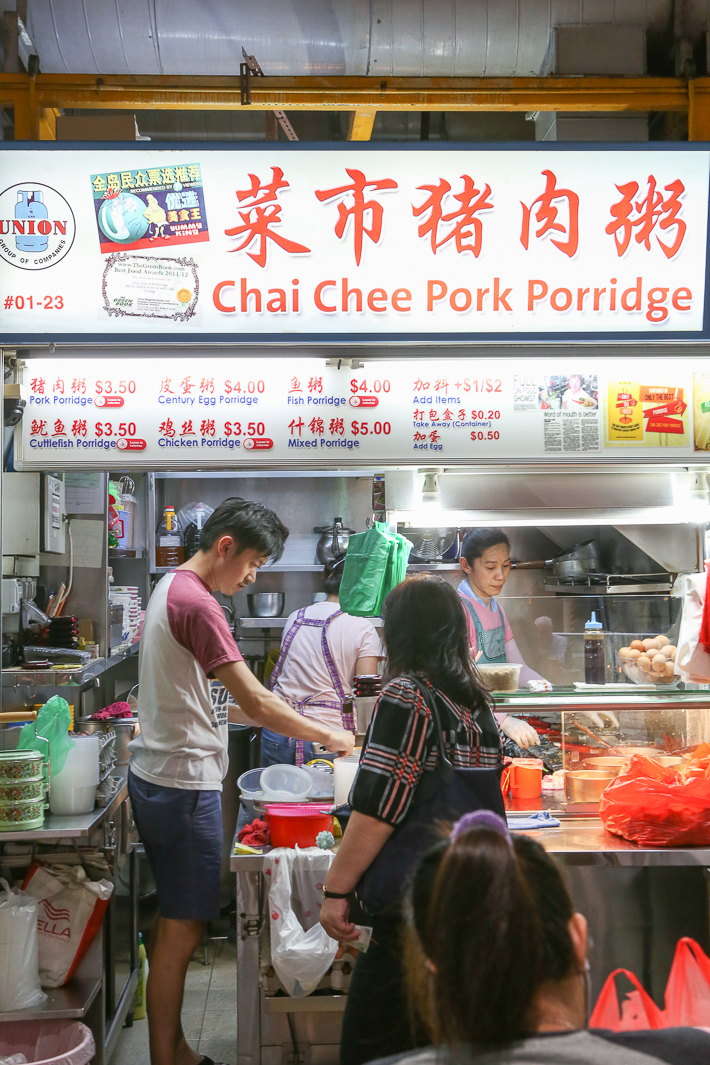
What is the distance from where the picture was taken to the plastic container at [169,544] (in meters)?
6.43

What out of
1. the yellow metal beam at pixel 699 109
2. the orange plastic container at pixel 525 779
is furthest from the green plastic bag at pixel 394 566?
the yellow metal beam at pixel 699 109

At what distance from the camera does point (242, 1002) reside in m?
2.86

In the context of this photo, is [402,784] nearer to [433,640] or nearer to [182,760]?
[433,640]

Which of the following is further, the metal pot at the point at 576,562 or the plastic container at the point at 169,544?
the plastic container at the point at 169,544

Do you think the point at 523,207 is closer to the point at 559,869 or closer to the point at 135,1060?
the point at 559,869

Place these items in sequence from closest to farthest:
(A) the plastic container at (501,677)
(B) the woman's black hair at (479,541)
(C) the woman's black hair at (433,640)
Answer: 1. (C) the woman's black hair at (433,640)
2. (A) the plastic container at (501,677)
3. (B) the woman's black hair at (479,541)

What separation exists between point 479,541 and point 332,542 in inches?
97.9

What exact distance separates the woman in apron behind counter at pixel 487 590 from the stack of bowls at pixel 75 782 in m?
1.82

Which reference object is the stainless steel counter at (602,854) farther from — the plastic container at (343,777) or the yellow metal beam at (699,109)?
the yellow metal beam at (699,109)

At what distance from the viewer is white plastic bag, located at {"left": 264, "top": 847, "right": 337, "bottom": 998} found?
8.95 feet

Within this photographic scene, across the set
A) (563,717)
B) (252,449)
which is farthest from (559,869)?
(252,449)

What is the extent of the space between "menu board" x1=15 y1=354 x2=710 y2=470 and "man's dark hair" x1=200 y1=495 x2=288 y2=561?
0.20m

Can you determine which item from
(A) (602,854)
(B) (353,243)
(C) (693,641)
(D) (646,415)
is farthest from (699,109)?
(A) (602,854)

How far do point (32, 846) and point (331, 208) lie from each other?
2.70m
